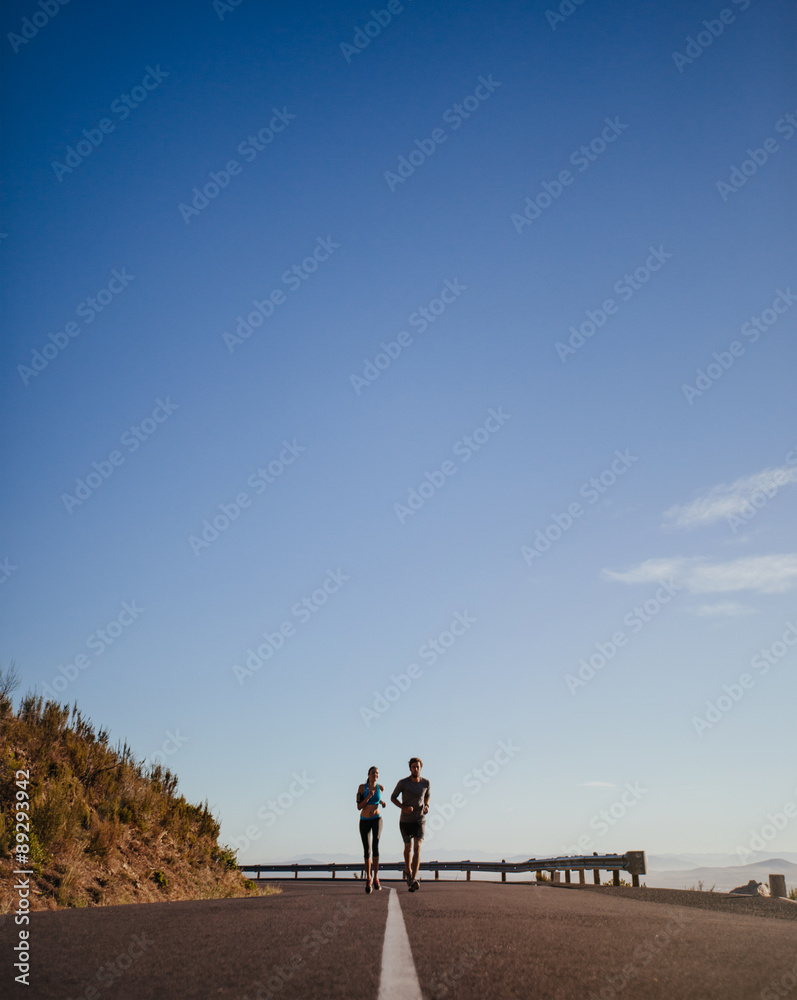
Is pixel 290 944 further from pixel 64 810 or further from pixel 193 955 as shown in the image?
pixel 64 810

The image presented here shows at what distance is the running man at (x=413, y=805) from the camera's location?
13.1m

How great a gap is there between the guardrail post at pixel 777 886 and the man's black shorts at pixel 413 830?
7.23 meters

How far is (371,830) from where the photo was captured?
42.3 feet

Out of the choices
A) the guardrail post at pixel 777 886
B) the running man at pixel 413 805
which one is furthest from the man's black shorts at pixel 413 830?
the guardrail post at pixel 777 886

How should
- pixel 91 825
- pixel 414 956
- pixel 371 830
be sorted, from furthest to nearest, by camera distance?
pixel 91 825
pixel 371 830
pixel 414 956

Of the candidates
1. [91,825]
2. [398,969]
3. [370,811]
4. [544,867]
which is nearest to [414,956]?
[398,969]

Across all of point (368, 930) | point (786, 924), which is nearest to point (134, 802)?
point (368, 930)

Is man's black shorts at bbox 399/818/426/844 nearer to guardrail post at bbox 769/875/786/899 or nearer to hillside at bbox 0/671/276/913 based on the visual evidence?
hillside at bbox 0/671/276/913

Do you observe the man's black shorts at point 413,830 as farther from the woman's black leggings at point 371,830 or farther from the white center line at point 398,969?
the white center line at point 398,969

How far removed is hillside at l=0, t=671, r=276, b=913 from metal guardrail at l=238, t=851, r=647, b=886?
12.0ft

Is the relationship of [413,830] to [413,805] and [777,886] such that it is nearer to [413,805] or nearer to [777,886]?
[413,805]

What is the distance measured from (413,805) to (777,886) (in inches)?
301

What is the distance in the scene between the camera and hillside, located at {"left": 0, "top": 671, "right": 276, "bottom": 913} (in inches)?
492

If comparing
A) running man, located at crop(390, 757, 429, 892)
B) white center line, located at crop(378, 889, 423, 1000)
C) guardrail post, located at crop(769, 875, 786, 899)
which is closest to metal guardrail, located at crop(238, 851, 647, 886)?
guardrail post, located at crop(769, 875, 786, 899)
